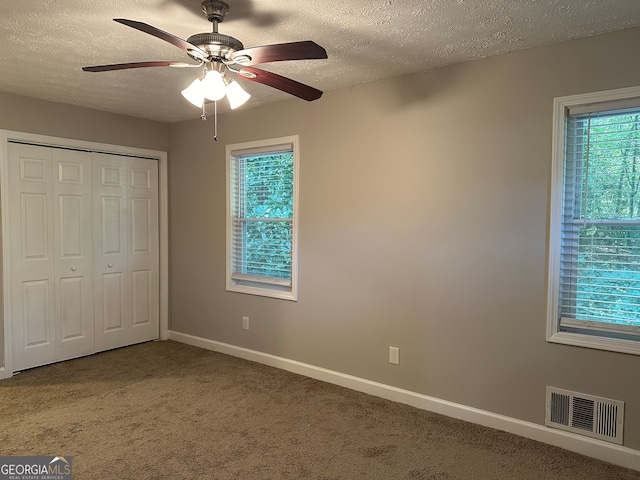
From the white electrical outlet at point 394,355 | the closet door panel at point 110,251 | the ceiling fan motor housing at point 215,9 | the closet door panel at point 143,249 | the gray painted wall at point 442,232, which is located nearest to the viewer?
the ceiling fan motor housing at point 215,9

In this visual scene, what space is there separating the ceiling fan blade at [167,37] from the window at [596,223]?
200 cm

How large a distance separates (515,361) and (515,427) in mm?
405

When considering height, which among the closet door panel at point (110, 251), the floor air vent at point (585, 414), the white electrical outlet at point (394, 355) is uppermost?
the closet door panel at point (110, 251)

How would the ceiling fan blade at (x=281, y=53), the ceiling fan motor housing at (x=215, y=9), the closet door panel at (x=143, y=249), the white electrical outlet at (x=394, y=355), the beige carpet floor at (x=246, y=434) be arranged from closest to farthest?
the ceiling fan blade at (x=281, y=53)
the ceiling fan motor housing at (x=215, y=9)
the beige carpet floor at (x=246, y=434)
the white electrical outlet at (x=394, y=355)
the closet door panel at (x=143, y=249)

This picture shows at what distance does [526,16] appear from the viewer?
226 cm

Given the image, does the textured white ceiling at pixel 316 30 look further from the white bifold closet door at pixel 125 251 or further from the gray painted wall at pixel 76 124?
the white bifold closet door at pixel 125 251

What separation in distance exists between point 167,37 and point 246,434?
2.24 m

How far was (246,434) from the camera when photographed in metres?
2.78

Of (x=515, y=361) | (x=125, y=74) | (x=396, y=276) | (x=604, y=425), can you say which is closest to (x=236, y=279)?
(x=396, y=276)

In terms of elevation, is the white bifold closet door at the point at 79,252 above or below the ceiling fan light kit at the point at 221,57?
below

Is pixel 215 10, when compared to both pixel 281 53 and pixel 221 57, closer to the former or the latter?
pixel 221 57

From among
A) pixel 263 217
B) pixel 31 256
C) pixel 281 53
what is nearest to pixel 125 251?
pixel 31 256

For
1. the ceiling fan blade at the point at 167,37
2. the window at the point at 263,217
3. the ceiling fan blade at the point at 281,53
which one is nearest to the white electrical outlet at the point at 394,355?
the window at the point at 263,217

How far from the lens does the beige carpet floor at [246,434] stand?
2.40 meters
